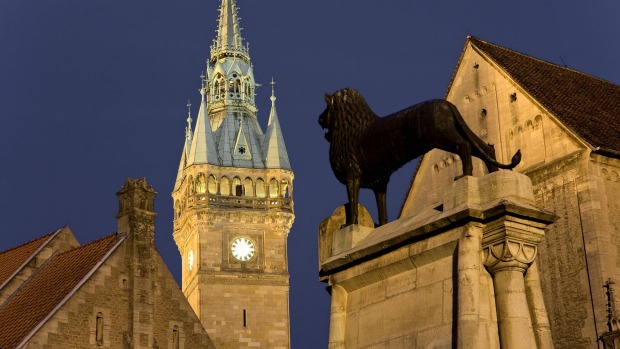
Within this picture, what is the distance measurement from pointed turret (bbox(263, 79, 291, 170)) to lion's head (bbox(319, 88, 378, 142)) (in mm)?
70896

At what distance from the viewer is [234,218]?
273 ft

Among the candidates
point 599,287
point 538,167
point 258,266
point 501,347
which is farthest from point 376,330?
point 258,266

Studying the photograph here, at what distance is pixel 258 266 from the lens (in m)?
81.1

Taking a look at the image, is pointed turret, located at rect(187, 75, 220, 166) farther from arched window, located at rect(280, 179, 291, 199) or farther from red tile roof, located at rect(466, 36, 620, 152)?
red tile roof, located at rect(466, 36, 620, 152)

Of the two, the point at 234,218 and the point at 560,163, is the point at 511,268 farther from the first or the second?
the point at 234,218

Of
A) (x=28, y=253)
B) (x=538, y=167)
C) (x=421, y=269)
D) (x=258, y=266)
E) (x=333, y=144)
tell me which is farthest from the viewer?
(x=258, y=266)

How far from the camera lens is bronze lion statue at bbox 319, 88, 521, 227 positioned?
12.1m

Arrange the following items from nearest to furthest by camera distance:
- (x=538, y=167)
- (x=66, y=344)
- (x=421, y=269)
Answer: (x=421, y=269) < (x=538, y=167) < (x=66, y=344)

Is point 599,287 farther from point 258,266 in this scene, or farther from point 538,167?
point 258,266

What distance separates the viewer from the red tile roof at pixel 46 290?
35594mm

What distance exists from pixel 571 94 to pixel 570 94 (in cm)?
6

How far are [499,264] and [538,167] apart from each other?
1688 cm

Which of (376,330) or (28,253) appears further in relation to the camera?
(28,253)

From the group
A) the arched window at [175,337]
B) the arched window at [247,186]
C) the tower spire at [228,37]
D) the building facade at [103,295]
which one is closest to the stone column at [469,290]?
the building facade at [103,295]
